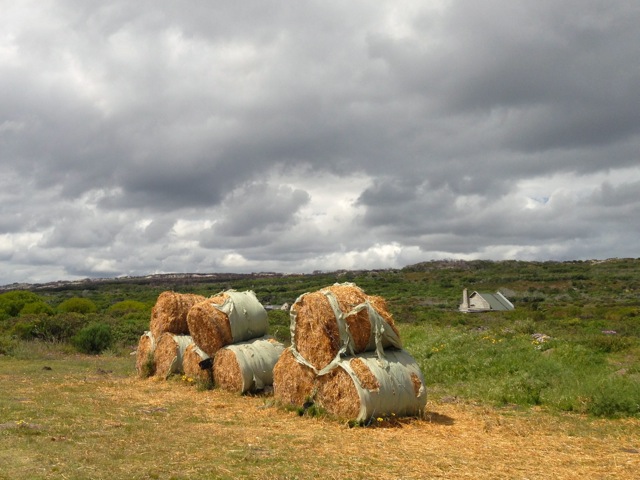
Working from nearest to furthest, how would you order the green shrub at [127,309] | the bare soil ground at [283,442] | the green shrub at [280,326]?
the bare soil ground at [283,442] < the green shrub at [280,326] < the green shrub at [127,309]

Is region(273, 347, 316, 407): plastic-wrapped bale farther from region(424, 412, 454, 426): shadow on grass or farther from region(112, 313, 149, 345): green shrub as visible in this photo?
region(112, 313, 149, 345): green shrub

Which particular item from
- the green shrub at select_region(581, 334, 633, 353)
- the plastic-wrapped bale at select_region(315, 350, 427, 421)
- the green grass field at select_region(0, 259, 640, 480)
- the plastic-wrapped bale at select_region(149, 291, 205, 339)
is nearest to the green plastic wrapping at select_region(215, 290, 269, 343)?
the green grass field at select_region(0, 259, 640, 480)

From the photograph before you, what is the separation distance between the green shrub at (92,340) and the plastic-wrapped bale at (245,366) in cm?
1329

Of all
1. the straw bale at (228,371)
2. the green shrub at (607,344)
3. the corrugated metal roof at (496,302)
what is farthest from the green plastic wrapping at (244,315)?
the corrugated metal roof at (496,302)

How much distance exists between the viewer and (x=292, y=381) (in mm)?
11312

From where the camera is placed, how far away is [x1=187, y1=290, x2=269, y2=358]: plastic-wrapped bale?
14539mm

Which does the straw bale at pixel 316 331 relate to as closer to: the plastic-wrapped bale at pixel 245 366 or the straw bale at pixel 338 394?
the straw bale at pixel 338 394

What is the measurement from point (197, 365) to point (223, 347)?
3.39ft

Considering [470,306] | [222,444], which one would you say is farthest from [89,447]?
[470,306]

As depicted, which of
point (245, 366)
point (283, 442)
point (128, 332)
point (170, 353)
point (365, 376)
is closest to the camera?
point (283, 442)

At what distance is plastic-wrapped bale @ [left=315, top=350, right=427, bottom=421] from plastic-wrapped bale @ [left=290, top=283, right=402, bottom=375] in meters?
0.27

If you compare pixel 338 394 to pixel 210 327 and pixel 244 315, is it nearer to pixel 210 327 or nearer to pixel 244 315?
pixel 244 315

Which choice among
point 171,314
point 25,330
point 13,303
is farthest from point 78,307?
point 171,314

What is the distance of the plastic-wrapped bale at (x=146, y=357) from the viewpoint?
16859 mm
